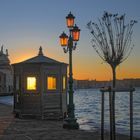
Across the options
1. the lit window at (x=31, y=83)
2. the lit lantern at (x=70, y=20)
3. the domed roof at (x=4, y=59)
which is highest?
the domed roof at (x=4, y=59)

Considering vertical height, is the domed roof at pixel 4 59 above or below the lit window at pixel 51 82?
above

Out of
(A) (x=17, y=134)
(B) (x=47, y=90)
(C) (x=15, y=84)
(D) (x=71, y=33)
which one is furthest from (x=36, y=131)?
(C) (x=15, y=84)

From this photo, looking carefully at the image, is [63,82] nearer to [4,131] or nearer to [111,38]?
[4,131]

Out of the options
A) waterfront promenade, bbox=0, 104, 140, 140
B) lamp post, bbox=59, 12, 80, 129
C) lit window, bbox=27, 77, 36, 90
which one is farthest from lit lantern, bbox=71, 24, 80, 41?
lit window, bbox=27, 77, 36, 90

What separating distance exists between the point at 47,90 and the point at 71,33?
542 cm

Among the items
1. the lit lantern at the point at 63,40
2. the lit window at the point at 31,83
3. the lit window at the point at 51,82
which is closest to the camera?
the lit lantern at the point at 63,40

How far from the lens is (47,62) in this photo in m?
23.7

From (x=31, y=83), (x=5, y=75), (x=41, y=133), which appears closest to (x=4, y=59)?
(x=5, y=75)

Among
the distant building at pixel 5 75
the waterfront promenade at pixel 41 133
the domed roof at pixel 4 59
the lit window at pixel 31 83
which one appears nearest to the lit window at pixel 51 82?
the lit window at pixel 31 83

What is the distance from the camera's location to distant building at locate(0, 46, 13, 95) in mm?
132625

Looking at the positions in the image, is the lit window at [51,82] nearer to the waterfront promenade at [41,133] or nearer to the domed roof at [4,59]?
the waterfront promenade at [41,133]

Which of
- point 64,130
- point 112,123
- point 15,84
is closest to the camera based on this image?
point 112,123

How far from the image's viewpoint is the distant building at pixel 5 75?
132625 mm

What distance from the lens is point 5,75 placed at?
13438 centimetres
